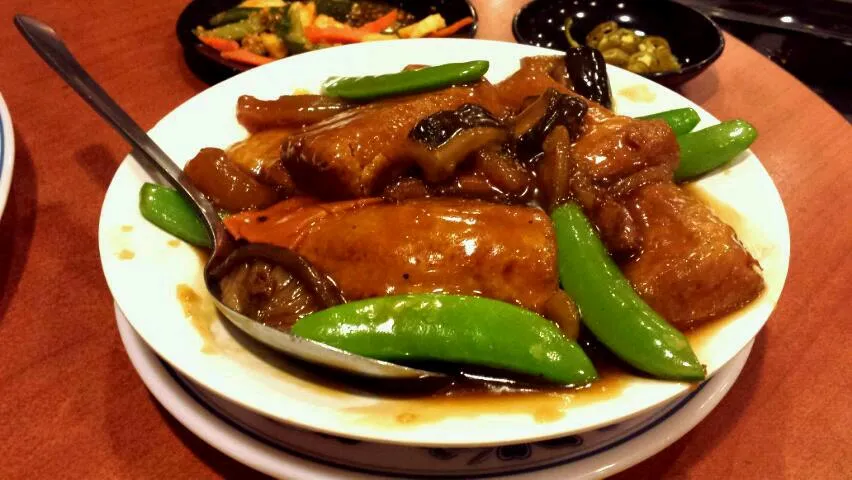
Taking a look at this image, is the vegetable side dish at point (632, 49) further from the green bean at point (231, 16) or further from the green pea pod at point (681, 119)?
the green bean at point (231, 16)

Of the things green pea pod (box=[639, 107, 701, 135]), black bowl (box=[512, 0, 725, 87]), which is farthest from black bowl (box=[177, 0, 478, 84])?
green pea pod (box=[639, 107, 701, 135])

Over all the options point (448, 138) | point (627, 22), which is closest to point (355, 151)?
point (448, 138)

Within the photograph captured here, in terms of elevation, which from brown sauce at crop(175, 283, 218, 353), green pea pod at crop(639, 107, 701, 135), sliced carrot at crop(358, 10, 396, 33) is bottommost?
brown sauce at crop(175, 283, 218, 353)

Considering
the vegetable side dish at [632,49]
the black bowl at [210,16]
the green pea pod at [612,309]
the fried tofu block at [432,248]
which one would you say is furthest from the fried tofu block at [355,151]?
the vegetable side dish at [632,49]

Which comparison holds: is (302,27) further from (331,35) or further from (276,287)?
(276,287)

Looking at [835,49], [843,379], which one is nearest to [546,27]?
[835,49]

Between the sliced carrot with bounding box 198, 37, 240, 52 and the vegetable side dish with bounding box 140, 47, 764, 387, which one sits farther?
the sliced carrot with bounding box 198, 37, 240, 52

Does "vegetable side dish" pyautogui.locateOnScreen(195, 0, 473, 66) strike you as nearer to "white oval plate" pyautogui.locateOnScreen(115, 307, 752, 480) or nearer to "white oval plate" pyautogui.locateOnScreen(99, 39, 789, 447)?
"white oval plate" pyautogui.locateOnScreen(99, 39, 789, 447)
